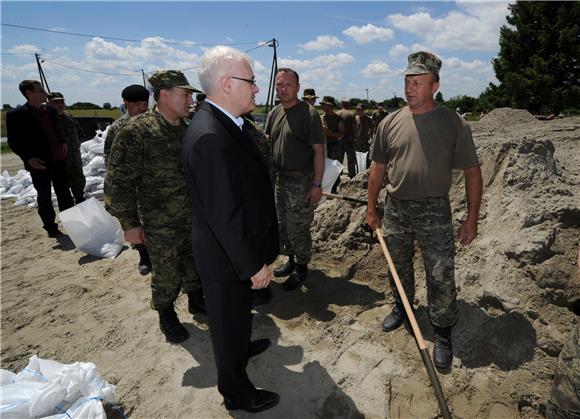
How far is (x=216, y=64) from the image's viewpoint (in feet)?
5.54

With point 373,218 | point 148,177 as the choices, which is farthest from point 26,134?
point 373,218

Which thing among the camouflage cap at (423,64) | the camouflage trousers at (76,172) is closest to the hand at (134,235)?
the camouflage cap at (423,64)

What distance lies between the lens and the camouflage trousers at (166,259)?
268 cm

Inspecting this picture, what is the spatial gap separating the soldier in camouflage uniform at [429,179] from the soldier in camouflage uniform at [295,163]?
2.71ft

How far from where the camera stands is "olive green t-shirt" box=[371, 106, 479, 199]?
2.25 m

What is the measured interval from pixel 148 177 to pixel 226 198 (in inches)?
49.8

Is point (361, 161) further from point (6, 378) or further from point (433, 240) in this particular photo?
point (6, 378)

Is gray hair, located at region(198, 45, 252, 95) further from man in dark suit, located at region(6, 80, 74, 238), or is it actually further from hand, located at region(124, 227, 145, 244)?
man in dark suit, located at region(6, 80, 74, 238)

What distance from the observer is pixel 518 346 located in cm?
243

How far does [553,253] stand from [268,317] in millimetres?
2390

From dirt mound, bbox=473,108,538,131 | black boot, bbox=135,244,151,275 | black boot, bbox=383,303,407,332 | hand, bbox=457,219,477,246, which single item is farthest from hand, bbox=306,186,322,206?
dirt mound, bbox=473,108,538,131

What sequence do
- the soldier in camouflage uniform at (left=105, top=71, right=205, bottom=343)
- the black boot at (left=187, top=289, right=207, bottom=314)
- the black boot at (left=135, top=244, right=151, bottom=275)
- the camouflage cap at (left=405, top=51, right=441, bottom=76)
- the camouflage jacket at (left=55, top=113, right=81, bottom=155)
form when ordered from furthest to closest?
the camouflage jacket at (left=55, top=113, right=81, bottom=155) → the black boot at (left=135, top=244, right=151, bottom=275) → the black boot at (left=187, top=289, right=207, bottom=314) → the soldier in camouflage uniform at (left=105, top=71, right=205, bottom=343) → the camouflage cap at (left=405, top=51, right=441, bottom=76)

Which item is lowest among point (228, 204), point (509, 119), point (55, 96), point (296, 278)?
point (296, 278)

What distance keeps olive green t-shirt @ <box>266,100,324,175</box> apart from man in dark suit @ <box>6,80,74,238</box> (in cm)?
369
